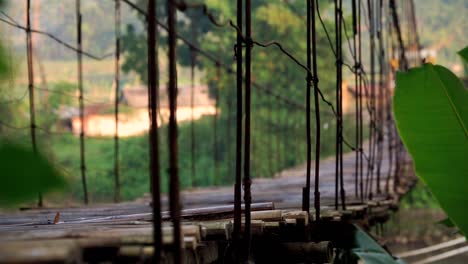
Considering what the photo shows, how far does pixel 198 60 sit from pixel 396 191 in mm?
22775

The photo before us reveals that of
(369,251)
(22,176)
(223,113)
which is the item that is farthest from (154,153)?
(223,113)

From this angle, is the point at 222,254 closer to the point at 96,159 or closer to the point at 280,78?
the point at 280,78

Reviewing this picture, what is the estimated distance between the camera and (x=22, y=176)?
472mm

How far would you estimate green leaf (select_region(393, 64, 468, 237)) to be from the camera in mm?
1979

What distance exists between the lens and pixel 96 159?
29.7 meters

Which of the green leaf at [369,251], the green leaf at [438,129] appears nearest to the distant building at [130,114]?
the green leaf at [369,251]

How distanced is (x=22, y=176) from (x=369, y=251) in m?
1.77

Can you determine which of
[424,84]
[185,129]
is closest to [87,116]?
[185,129]

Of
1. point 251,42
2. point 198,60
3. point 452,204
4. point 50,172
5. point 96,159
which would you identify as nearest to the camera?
point 50,172

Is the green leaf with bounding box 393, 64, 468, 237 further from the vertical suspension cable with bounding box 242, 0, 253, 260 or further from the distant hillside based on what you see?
the distant hillside

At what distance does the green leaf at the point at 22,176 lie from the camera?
18.4 inches

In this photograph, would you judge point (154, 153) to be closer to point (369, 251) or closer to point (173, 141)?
point (173, 141)

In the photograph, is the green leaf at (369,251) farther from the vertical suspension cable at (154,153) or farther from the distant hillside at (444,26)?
the distant hillside at (444,26)

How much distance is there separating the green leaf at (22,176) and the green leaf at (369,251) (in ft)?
5.32
